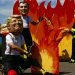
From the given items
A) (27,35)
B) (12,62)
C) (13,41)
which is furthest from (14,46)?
(27,35)

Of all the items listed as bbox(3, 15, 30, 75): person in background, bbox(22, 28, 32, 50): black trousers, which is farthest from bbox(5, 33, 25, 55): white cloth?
bbox(22, 28, 32, 50): black trousers

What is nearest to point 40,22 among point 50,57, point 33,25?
point 33,25

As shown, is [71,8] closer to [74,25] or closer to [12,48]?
[74,25]

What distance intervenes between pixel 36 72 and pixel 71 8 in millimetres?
6481

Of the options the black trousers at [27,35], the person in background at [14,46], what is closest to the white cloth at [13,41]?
the person in background at [14,46]

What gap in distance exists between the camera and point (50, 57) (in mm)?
8172

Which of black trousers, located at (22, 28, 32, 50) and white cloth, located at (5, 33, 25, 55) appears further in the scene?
black trousers, located at (22, 28, 32, 50)

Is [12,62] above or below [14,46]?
below

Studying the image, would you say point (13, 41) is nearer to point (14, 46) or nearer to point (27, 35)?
point (14, 46)

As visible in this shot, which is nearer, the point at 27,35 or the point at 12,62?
the point at 12,62

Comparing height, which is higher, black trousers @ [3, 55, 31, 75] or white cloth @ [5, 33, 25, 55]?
white cloth @ [5, 33, 25, 55]

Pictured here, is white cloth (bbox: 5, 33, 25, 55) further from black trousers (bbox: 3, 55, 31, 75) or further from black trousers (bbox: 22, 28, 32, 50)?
black trousers (bbox: 22, 28, 32, 50)

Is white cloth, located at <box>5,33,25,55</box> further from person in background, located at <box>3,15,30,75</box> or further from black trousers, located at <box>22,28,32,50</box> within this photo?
black trousers, located at <box>22,28,32,50</box>

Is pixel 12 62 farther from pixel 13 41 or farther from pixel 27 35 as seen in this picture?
pixel 27 35
